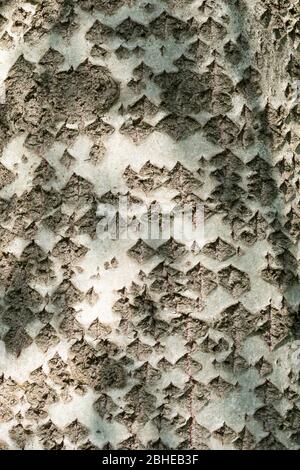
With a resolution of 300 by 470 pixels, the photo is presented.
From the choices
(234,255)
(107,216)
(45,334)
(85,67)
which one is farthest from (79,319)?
(85,67)

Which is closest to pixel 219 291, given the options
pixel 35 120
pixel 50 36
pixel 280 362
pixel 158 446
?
pixel 280 362

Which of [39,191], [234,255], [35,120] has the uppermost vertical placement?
[35,120]

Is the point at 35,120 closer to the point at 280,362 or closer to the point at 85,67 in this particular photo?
the point at 85,67

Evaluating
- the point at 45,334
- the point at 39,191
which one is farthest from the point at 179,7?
the point at 45,334

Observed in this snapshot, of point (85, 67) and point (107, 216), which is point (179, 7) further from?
point (107, 216)

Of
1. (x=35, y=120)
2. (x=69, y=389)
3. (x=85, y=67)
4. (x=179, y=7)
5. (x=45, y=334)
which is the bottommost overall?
(x=69, y=389)

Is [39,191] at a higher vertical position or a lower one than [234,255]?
higher

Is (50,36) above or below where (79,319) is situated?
above
